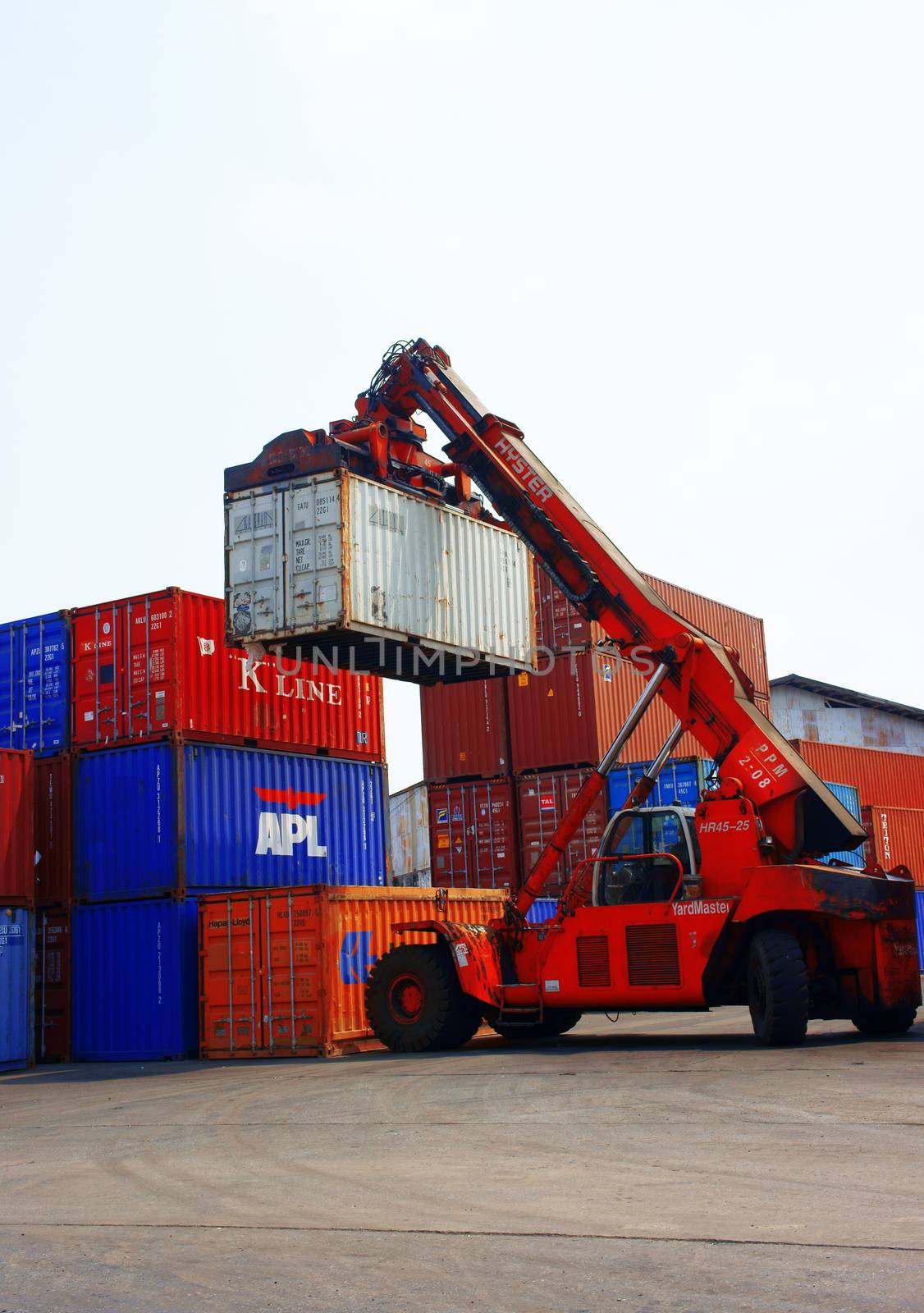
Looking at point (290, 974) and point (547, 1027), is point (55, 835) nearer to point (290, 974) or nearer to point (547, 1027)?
point (290, 974)

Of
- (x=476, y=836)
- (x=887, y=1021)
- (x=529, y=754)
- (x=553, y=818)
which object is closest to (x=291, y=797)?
(x=553, y=818)

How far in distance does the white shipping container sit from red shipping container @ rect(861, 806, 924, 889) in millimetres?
19299

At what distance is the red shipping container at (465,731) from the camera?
95.9 ft

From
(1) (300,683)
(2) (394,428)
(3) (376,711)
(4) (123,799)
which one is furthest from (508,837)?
(2) (394,428)

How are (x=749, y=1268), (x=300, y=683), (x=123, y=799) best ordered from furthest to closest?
(x=300, y=683)
(x=123, y=799)
(x=749, y=1268)

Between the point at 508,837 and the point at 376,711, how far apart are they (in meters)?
6.02

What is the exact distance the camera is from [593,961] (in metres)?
15.8

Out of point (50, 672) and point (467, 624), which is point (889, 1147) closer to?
point (467, 624)

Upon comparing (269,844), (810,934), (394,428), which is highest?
(394,428)

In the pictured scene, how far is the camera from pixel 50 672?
21234 millimetres

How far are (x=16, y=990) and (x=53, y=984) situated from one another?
1.26m

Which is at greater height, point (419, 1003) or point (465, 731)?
point (465, 731)

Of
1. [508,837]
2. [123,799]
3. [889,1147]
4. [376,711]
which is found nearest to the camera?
[889,1147]

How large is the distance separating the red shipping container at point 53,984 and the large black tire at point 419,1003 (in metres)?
5.62
